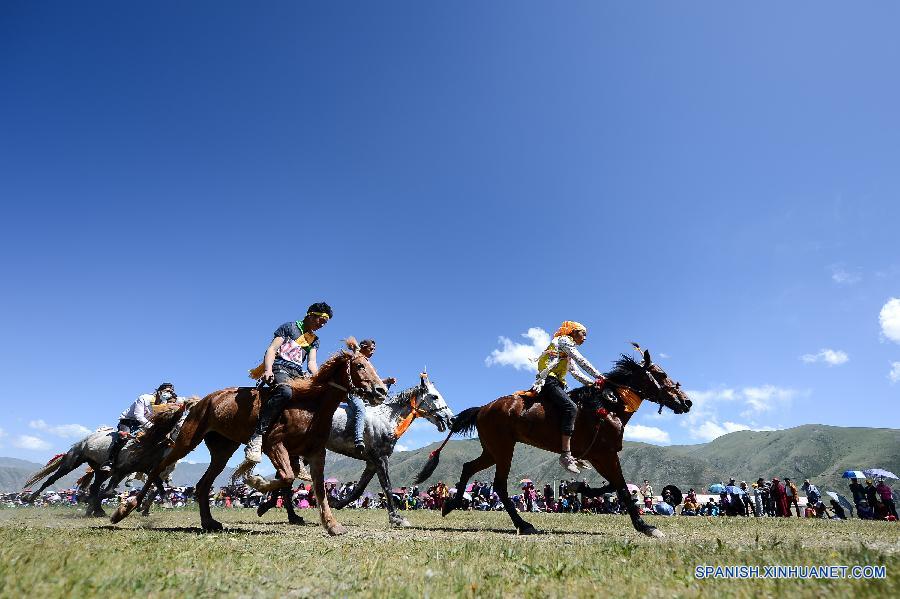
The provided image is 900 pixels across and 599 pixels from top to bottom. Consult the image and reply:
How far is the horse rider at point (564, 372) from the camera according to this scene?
898 centimetres

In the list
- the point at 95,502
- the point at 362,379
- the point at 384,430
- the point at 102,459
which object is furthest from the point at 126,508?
the point at 102,459

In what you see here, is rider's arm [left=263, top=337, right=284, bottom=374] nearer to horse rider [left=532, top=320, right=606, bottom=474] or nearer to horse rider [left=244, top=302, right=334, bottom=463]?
horse rider [left=244, top=302, right=334, bottom=463]

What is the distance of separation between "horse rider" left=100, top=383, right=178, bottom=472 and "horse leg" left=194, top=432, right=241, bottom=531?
6.26 meters

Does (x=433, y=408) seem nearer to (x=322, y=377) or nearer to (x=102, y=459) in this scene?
(x=322, y=377)

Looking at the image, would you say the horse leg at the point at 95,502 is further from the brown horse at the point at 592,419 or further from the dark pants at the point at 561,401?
the dark pants at the point at 561,401

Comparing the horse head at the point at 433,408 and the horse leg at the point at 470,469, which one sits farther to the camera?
the horse head at the point at 433,408

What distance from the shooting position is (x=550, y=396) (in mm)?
9391

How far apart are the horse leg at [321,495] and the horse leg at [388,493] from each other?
280 cm

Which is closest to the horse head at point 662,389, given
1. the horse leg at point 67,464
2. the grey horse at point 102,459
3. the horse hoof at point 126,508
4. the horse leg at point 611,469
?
the horse leg at point 611,469

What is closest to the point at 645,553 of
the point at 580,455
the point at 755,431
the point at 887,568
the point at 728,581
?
the point at 728,581

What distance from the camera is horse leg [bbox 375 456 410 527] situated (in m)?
9.94

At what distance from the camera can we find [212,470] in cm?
789

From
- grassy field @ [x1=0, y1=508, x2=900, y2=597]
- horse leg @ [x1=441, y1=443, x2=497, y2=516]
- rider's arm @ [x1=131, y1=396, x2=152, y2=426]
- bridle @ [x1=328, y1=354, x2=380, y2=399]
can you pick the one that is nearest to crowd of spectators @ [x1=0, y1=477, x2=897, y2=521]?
rider's arm @ [x1=131, y1=396, x2=152, y2=426]

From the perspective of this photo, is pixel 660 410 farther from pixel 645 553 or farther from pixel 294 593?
pixel 294 593
